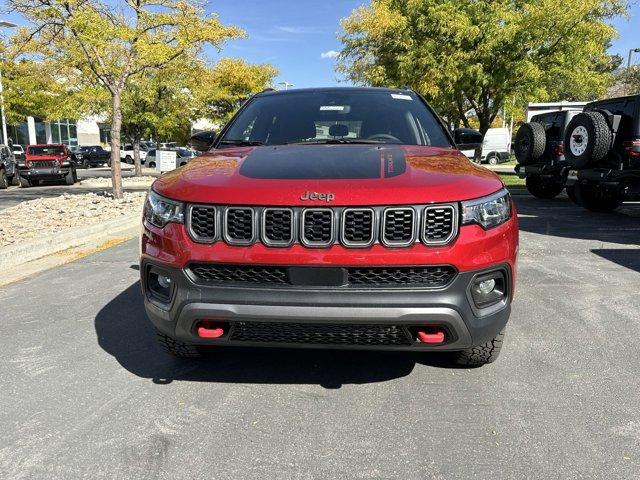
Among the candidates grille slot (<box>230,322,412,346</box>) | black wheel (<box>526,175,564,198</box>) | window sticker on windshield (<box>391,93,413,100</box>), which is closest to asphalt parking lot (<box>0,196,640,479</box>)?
grille slot (<box>230,322,412,346</box>)

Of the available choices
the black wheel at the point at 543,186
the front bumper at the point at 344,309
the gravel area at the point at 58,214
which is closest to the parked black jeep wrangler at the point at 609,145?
the black wheel at the point at 543,186

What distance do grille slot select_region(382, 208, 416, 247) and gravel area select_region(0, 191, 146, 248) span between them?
612cm

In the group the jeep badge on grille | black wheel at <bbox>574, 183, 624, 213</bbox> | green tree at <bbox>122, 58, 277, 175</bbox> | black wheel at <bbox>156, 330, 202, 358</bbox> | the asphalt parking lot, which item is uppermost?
green tree at <bbox>122, 58, 277, 175</bbox>

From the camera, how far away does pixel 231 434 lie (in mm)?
2551

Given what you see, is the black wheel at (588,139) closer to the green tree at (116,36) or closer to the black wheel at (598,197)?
the black wheel at (598,197)

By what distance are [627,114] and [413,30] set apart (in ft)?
37.4

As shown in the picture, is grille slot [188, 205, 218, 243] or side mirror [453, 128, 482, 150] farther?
side mirror [453, 128, 482, 150]

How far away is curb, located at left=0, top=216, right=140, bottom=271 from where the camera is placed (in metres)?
6.30

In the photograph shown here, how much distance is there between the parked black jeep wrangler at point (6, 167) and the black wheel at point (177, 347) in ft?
64.5

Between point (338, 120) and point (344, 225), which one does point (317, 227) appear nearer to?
point (344, 225)

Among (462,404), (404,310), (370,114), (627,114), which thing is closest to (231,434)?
(404,310)

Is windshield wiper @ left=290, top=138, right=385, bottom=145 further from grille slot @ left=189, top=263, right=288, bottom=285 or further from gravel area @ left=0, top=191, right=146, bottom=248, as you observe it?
gravel area @ left=0, top=191, right=146, bottom=248

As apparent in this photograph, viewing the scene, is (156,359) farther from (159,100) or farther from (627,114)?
(159,100)

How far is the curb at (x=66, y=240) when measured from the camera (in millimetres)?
6301
